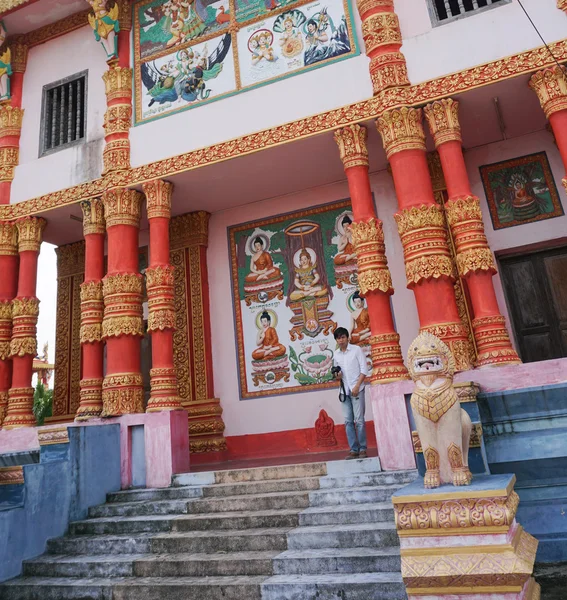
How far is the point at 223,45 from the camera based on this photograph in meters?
8.05

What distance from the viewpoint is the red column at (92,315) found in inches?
309

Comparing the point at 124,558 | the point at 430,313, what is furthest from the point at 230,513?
the point at 430,313

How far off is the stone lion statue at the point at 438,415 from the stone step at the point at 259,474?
2283 mm

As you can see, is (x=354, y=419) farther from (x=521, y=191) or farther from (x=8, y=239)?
(x=8, y=239)

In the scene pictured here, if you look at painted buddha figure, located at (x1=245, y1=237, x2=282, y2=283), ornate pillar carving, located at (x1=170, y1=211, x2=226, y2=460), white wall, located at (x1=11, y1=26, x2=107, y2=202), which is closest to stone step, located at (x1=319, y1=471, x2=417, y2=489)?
ornate pillar carving, located at (x1=170, y1=211, x2=226, y2=460)

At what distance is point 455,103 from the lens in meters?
6.59

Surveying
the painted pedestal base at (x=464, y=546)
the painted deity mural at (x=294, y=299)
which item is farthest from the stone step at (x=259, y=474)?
the painted pedestal base at (x=464, y=546)

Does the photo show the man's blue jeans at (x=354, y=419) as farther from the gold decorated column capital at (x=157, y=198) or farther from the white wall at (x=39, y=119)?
the white wall at (x=39, y=119)

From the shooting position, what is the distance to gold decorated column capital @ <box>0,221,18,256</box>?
28.6 feet

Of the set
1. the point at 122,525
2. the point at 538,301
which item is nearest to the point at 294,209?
the point at 538,301

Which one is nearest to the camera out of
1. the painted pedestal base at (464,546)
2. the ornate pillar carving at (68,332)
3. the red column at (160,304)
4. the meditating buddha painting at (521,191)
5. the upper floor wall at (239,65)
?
the painted pedestal base at (464,546)

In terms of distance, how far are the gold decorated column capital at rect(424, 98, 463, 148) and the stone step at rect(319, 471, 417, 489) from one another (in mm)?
4015

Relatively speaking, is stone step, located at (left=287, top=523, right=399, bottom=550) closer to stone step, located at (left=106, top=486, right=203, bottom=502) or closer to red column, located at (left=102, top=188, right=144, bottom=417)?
stone step, located at (left=106, top=486, right=203, bottom=502)

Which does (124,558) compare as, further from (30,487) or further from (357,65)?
(357,65)
